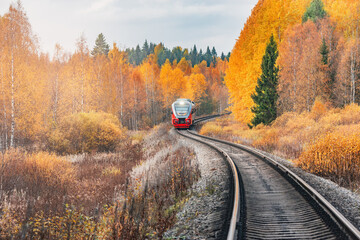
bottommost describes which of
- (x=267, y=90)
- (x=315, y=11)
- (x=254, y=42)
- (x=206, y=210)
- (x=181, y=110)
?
(x=206, y=210)

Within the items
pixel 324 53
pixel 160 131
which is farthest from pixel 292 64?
pixel 160 131

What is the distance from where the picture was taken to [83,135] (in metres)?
19.9

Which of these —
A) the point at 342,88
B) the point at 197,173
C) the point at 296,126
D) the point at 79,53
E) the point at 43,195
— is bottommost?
the point at 43,195

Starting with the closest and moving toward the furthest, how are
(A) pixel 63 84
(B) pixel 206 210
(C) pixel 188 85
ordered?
(B) pixel 206 210
(A) pixel 63 84
(C) pixel 188 85

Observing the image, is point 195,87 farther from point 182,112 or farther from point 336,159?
point 336,159

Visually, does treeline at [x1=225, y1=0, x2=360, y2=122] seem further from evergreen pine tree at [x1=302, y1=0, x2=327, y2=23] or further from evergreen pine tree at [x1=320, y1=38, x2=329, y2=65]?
evergreen pine tree at [x1=302, y1=0, x2=327, y2=23]

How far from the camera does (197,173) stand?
9.22 metres

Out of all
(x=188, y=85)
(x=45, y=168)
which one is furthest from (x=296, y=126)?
(x=188, y=85)

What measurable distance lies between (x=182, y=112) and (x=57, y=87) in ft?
45.8

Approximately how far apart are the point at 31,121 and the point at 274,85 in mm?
21481

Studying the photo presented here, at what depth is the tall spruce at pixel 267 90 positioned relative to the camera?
22016 millimetres

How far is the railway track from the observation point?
418 centimetres

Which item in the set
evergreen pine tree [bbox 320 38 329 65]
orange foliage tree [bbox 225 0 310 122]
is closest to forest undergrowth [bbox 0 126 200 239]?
orange foliage tree [bbox 225 0 310 122]

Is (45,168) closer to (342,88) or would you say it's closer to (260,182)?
(260,182)
